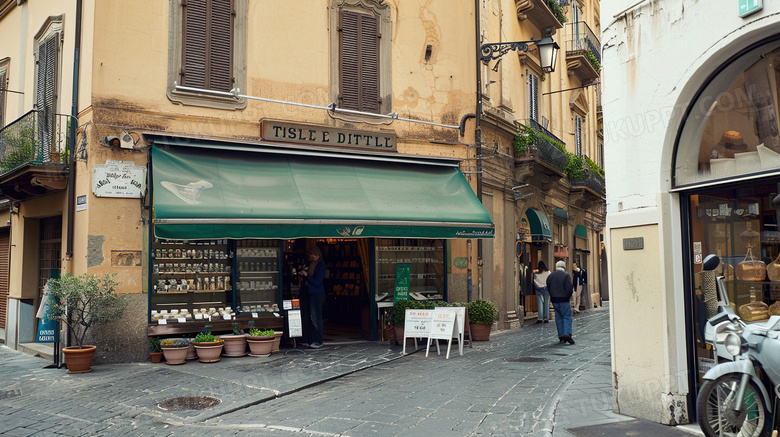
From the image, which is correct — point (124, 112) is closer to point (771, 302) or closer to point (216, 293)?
point (216, 293)

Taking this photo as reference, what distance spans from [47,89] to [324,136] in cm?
557

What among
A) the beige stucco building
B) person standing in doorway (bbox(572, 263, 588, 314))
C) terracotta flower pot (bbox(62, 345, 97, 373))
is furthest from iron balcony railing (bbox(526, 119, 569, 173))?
terracotta flower pot (bbox(62, 345, 97, 373))

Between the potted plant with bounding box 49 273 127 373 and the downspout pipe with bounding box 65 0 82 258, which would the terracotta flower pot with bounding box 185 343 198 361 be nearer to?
the potted plant with bounding box 49 273 127 373

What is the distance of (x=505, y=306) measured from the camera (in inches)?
623

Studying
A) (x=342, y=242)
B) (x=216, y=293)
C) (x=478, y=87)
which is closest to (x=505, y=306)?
(x=342, y=242)

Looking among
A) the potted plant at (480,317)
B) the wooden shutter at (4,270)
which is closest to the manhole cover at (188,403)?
the potted plant at (480,317)

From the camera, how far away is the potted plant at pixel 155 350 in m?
10.2

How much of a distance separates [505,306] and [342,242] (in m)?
4.55

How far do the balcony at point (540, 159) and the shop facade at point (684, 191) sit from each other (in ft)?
31.6

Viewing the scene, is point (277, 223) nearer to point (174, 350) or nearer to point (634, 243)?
point (174, 350)

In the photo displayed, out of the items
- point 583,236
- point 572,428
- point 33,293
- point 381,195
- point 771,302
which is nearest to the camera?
point 771,302

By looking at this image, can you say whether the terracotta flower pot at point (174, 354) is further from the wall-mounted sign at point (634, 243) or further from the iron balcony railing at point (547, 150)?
the iron balcony railing at point (547, 150)

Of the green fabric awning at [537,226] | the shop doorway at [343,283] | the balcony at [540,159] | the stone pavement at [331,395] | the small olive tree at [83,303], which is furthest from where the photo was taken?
the green fabric awning at [537,226]

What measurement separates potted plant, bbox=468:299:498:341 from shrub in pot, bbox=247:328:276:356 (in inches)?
159
